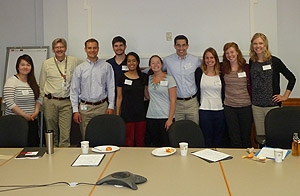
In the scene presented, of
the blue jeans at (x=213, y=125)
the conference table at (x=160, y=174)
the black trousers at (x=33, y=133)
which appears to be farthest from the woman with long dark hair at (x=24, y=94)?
the blue jeans at (x=213, y=125)

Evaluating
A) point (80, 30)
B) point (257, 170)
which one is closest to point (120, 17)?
point (80, 30)

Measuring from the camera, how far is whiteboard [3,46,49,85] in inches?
216

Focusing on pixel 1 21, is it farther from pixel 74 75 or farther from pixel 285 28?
pixel 285 28

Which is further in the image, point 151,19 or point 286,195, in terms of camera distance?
point 151,19

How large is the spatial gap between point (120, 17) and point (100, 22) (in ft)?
1.07

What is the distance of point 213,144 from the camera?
14.0 feet

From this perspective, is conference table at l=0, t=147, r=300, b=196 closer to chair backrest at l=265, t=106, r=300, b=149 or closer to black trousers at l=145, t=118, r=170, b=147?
chair backrest at l=265, t=106, r=300, b=149

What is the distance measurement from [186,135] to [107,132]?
79 centimetres

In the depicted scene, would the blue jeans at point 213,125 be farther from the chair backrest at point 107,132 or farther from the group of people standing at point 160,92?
the chair backrest at point 107,132

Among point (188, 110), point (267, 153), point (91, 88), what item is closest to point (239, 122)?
point (188, 110)

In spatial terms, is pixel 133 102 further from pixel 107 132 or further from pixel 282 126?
pixel 282 126

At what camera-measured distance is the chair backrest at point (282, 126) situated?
334 cm

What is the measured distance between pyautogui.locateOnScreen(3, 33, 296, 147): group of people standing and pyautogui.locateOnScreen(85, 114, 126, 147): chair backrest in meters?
0.78

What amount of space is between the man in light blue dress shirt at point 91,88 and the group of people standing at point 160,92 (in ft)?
0.04
